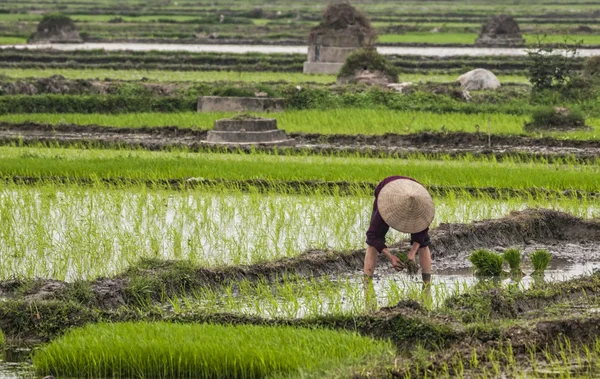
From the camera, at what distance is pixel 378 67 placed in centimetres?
2169

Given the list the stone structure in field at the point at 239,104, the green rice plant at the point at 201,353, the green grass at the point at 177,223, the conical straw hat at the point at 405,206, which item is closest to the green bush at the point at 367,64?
the stone structure in field at the point at 239,104

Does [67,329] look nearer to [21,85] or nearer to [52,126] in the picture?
[52,126]

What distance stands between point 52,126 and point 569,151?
6831 mm

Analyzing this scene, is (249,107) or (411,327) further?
(249,107)

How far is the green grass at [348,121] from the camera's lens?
1544 cm

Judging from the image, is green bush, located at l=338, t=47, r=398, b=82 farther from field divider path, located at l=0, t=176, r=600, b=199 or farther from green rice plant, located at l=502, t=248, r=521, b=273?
green rice plant, located at l=502, t=248, r=521, b=273

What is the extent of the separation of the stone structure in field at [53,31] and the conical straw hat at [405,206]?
29.1 m

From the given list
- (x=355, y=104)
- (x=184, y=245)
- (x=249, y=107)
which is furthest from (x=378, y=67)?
(x=184, y=245)

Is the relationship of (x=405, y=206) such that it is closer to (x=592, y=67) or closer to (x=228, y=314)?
(x=228, y=314)

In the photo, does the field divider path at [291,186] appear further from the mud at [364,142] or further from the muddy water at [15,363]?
the muddy water at [15,363]

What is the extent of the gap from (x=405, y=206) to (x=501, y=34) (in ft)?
88.3

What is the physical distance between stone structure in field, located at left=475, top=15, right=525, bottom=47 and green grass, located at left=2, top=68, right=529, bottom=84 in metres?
7.91

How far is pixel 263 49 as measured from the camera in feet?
107

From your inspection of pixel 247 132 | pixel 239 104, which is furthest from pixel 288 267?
pixel 239 104
